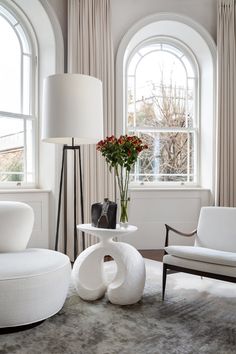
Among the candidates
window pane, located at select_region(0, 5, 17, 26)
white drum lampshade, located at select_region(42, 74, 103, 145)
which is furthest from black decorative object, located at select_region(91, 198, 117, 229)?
window pane, located at select_region(0, 5, 17, 26)

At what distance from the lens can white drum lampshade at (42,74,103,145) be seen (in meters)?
3.16

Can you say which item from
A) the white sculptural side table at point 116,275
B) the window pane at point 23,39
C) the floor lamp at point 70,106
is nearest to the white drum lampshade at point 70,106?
the floor lamp at point 70,106

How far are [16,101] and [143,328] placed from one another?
330 centimetres

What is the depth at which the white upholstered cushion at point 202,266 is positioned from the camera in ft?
8.67

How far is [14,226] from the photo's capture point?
2764 millimetres

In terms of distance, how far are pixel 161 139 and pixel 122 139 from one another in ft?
7.83

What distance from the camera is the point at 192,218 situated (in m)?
5.00

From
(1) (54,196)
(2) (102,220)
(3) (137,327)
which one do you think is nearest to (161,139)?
(1) (54,196)

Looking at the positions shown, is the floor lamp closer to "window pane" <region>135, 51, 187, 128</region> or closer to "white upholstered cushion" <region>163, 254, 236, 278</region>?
"white upholstered cushion" <region>163, 254, 236, 278</region>

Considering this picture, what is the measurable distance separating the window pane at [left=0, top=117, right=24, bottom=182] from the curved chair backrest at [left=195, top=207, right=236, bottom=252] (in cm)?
243

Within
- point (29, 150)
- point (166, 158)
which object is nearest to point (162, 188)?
point (166, 158)

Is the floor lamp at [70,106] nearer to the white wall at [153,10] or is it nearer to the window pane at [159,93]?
the white wall at [153,10]

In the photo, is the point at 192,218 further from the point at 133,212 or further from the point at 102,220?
the point at 102,220

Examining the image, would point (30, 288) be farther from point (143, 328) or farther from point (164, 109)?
point (164, 109)
